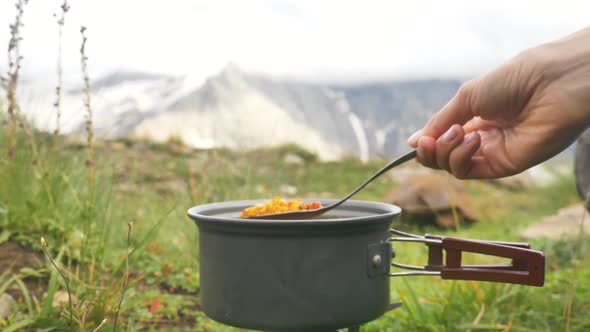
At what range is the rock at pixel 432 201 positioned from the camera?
671 centimetres

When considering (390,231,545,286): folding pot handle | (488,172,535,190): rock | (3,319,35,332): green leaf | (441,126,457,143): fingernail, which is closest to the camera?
(390,231,545,286): folding pot handle

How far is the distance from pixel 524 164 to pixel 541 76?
396 millimetres

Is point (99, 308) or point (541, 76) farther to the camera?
point (99, 308)

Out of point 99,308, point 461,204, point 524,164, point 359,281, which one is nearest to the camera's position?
point 359,281

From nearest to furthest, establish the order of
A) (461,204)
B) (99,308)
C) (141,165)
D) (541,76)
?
(541,76), (99,308), (461,204), (141,165)

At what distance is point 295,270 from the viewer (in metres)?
1.79

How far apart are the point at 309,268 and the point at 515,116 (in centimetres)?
106

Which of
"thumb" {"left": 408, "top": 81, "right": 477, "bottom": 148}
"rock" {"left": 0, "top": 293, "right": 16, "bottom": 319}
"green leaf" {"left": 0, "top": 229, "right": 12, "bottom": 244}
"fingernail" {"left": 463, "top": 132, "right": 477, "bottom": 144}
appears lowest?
"rock" {"left": 0, "top": 293, "right": 16, "bottom": 319}

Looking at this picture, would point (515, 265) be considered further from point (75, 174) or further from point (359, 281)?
point (75, 174)

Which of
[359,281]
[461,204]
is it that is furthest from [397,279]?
[461,204]

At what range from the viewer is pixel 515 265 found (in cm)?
195

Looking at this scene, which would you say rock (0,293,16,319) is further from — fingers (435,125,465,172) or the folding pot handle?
fingers (435,125,465,172)

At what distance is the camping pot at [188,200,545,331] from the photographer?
1789 millimetres

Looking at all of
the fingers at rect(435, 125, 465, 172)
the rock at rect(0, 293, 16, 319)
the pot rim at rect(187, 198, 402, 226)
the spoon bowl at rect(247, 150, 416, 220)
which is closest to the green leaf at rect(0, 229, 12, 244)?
the rock at rect(0, 293, 16, 319)
